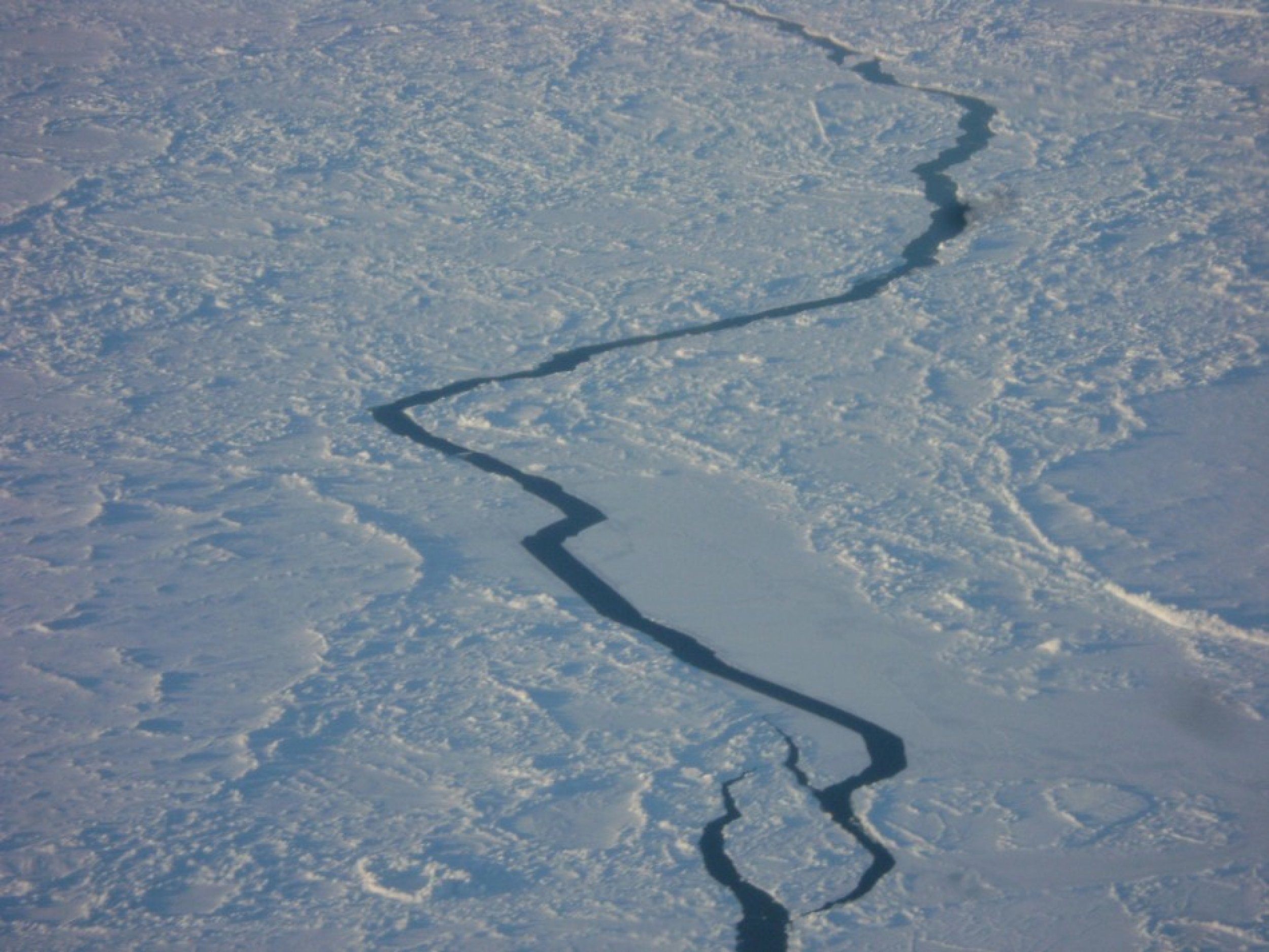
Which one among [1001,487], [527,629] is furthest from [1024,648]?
[527,629]

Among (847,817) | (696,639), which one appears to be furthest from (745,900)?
(696,639)

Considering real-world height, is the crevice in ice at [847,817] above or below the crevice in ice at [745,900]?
above

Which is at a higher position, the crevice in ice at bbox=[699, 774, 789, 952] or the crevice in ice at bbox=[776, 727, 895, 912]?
the crevice in ice at bbox=[776, 727, 895, 912]

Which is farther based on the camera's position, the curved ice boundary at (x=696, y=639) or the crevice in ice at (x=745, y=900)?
the curved ice boundary at (x=696, y=639)

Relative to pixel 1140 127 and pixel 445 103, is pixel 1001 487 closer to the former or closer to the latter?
pixel 1140 127

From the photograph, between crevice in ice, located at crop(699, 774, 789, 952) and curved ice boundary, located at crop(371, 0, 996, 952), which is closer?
crevice in ice, located at crop(699, 774, 789, 952)

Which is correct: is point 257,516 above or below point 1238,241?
below
